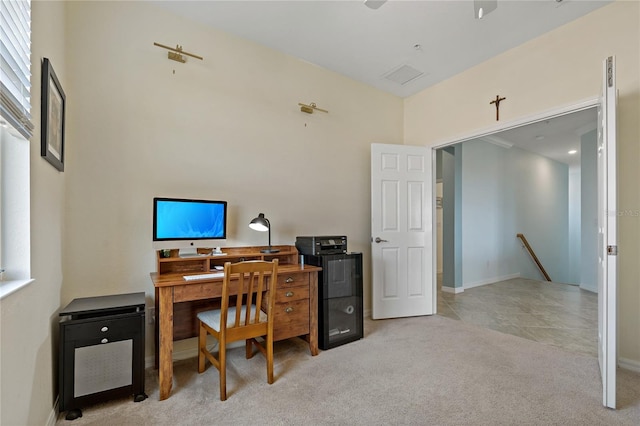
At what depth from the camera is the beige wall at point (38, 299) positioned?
122 cm

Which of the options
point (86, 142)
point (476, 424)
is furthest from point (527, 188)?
point (86, 142)

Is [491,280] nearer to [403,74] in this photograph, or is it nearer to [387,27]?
[403,74]

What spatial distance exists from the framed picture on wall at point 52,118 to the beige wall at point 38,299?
0.15ft

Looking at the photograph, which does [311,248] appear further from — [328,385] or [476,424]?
[476,424]

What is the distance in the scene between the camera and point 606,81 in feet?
6.46

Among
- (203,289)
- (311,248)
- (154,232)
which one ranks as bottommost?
(203,289)

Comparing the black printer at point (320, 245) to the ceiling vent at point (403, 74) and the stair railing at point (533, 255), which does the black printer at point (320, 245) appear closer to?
the ceiling vent at point (403, 74)

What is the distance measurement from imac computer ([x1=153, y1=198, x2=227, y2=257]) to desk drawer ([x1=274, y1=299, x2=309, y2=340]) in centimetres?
76

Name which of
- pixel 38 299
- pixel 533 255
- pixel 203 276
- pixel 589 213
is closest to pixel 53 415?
pixel 38 299

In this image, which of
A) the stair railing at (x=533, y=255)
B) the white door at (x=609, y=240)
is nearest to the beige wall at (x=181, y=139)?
the white door at (x=609, y=240)

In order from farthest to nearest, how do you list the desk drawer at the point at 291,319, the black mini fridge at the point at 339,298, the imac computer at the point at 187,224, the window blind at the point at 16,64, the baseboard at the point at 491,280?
1. the baseboard at the point at 491,280
2. the black mini fridge at the point at 339,298
3. the desk drawer at the point at 291,319
4. the imac computer at the point at 187,224
5. the window blind at the point at 16,64

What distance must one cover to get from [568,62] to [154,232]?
12.1ft

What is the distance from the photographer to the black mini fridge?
9.41 ft

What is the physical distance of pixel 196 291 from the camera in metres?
2.17
